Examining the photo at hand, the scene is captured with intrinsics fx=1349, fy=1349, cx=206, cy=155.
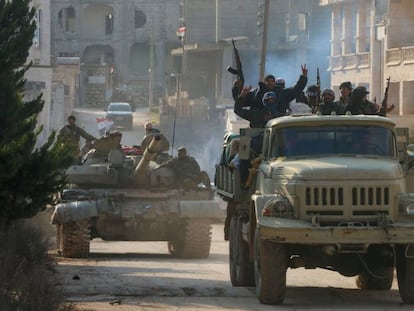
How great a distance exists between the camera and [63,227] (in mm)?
23109

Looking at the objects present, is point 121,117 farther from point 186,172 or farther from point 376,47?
point 186,172

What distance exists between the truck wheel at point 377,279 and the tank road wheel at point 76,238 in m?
6.82

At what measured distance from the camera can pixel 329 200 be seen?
1430 centimetres

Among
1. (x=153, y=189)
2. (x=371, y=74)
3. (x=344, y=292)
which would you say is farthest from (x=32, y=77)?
(x=344, y=292)

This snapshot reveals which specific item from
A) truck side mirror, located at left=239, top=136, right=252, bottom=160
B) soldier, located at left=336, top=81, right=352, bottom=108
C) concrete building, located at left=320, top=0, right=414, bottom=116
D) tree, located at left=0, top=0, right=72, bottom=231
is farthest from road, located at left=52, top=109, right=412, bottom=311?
concrete building, located at left=320, top=0, right=414, bottom=116

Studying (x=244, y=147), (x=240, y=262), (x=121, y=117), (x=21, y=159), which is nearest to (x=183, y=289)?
(x=240, y=262)

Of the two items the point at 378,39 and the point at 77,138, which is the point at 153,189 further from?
the point at 378,39

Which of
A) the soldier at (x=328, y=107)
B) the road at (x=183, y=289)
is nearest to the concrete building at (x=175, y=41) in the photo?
the road at (x=183, y=289)

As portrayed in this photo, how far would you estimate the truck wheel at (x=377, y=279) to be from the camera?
1612cm

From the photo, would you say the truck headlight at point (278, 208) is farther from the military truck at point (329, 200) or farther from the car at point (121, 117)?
the car at point (121, 117)

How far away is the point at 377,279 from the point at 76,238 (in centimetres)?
763

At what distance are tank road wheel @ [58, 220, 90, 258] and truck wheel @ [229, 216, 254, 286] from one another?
6.10m

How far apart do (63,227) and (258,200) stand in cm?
892

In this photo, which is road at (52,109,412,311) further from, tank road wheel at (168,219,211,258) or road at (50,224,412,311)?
tank road wheel at (168,219,211,258)
